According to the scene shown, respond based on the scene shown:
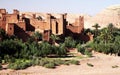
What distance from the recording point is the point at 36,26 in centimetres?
5916

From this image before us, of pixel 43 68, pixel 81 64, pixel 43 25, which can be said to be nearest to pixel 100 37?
pixel 43 25

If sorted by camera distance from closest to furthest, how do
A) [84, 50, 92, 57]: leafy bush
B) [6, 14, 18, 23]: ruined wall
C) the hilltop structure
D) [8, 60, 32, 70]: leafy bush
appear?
[8, 60, 32, 70]: leafy bush
[84, 50, 92, 57]: leafy bush
the hilltop structure
[6, 14, 18, 23]: ruined wall

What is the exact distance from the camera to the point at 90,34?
6325cm

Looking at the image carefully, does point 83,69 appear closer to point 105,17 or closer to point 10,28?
point 10,28

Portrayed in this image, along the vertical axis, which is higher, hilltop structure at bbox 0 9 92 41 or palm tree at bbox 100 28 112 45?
hilltop structure at bbox 0 9 92 41

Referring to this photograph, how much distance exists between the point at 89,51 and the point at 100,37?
22.4ft

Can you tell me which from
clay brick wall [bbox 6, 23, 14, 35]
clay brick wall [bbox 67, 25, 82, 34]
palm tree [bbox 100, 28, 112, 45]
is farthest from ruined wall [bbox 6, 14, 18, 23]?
palm tree [bbox 100, 28, 112, 45]

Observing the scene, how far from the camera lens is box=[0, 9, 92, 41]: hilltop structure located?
181 feet

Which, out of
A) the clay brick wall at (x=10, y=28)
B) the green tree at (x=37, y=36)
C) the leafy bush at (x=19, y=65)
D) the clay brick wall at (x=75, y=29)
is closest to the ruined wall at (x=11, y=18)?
the clay brick wall at (x=10, y=28)

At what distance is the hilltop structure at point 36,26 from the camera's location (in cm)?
5527

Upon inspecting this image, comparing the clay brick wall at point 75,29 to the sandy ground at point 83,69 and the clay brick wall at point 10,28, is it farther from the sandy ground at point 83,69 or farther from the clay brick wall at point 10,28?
the sandy ground at point 83,69

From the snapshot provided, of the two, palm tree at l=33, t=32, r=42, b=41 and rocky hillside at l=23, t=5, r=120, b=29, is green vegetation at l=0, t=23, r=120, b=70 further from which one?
rocky hillside at l=23, t=5, r=120, b=29

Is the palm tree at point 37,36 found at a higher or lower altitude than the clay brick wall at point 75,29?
lower

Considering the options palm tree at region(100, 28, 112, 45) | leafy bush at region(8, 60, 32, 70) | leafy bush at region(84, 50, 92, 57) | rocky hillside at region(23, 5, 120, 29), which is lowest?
leafy bush at region(8, 60, 32, 70)
